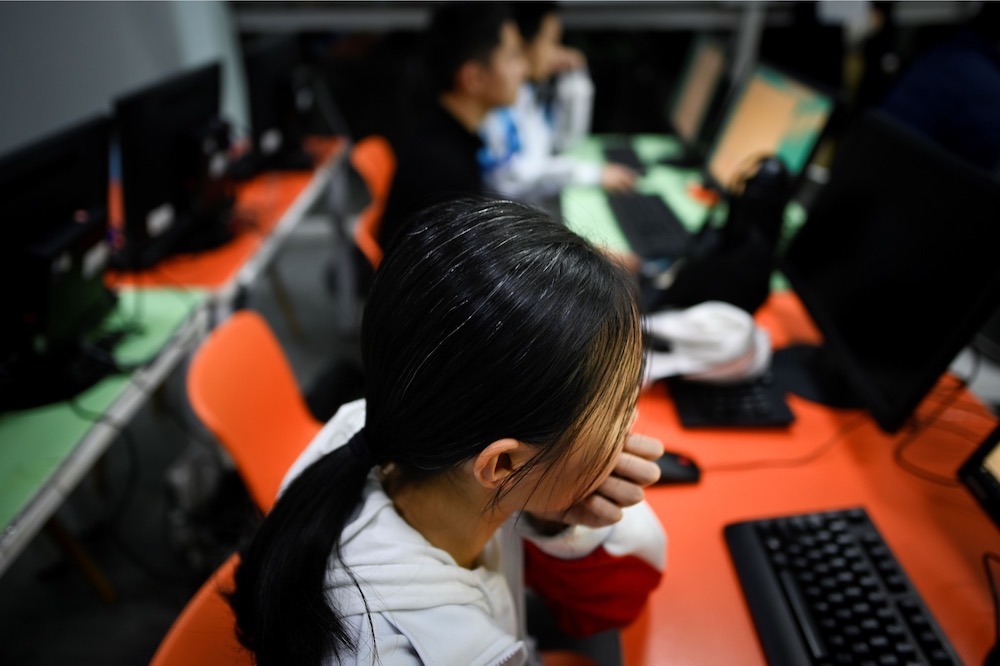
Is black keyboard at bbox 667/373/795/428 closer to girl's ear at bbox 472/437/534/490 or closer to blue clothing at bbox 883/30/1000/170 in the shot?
girl's ear at bbox 472/437/534/490

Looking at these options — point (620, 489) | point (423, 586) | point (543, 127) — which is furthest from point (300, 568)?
point (543, 127)

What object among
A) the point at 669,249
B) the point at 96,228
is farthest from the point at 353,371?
the point at 669,249

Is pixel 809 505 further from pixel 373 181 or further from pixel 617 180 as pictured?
pixel 373 181

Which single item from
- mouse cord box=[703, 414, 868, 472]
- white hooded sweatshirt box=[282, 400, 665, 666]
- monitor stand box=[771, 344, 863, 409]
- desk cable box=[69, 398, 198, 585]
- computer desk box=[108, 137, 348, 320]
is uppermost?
white hooded sweatshirt box=[282, 400, 665, 666]

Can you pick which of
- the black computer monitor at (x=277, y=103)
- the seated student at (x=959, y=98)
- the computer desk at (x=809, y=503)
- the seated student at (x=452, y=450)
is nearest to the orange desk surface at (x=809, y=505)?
the computer desk at (x=809, y=503)

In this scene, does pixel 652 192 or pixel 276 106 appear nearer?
pixel 652 192

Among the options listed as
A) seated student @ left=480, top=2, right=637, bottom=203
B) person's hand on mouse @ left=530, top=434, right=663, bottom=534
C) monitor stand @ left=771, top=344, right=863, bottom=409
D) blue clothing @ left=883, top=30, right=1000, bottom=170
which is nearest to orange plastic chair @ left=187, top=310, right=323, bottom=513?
person's hand on mouse @ left=530, top=434, right=663, bottom=534

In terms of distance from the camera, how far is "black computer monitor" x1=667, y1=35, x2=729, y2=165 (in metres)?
1.89

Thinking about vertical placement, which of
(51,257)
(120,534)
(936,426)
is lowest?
(120,534)

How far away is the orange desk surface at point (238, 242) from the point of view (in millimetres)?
1487


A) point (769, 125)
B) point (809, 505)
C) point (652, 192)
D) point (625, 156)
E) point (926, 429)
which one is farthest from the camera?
point (625, 156)

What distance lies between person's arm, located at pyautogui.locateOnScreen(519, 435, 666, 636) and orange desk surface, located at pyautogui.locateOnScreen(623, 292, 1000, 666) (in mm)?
43

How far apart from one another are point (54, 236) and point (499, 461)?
3.46ft

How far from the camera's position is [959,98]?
1483 millimetres
